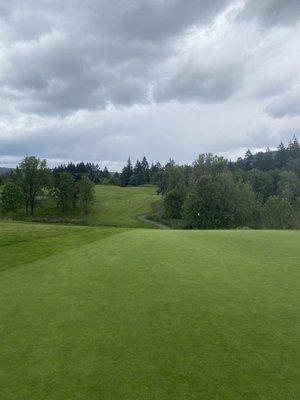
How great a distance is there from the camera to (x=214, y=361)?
9383mm

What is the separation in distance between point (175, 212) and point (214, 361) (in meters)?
A: 90.3

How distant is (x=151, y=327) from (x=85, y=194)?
96.2m

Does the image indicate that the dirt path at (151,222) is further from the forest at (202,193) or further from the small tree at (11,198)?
the small tree at (11,198)

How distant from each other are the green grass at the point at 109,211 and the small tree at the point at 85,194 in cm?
234

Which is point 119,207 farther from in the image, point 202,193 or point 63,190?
point 202,193

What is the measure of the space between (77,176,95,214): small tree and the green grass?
7.67 ft

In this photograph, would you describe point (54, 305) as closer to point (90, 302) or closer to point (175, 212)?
point (90, 302)

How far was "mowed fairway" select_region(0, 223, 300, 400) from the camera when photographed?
8.48m

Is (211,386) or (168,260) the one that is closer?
(211,386)

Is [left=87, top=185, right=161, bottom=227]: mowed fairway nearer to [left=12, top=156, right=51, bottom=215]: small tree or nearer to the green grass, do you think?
the green grass

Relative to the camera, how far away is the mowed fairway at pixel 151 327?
8484mm

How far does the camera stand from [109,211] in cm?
11144

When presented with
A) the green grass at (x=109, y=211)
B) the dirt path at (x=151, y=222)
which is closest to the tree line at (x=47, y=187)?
the green grass at (x=109, y=211)

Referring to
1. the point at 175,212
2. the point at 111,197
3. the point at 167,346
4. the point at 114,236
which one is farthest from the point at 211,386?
the point at 111,197
